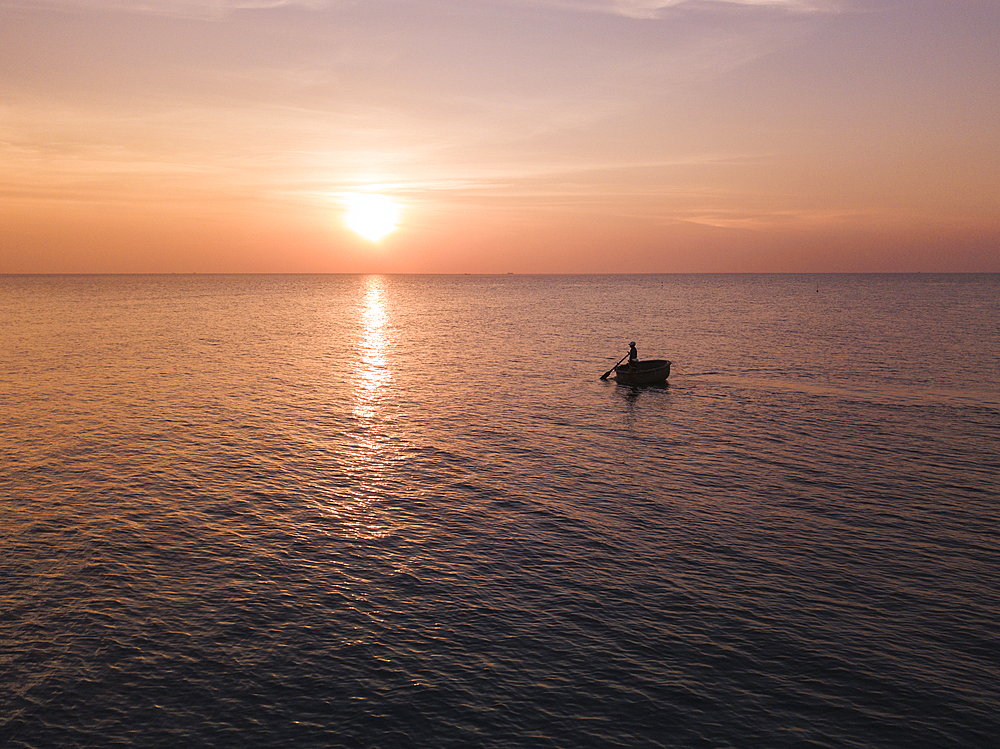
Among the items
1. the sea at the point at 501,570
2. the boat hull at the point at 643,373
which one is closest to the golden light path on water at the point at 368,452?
the sea at the point at 501,570

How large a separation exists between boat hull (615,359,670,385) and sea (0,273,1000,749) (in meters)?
4.69

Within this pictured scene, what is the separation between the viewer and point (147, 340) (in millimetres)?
109188

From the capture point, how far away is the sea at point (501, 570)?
1895cm

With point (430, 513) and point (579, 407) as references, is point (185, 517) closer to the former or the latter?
point (430, 513)

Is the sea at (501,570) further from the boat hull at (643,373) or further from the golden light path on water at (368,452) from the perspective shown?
the boat hull at (643,373)

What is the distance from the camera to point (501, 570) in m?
27.8

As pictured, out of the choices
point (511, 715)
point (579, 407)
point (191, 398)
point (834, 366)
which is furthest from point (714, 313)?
point (511, 715)

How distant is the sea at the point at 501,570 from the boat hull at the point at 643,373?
15.4 feet

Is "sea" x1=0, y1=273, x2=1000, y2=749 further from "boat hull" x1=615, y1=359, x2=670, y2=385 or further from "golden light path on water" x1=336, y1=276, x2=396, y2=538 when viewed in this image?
"boat hull" x1=615, y1=359, x2=670, y2=385

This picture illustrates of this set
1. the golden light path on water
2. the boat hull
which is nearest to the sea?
the golden light path on water

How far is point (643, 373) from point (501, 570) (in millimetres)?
44288

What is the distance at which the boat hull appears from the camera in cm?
6864

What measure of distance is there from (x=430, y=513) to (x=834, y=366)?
64.6 m

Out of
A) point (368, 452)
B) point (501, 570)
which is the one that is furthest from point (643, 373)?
point (501, 570)
